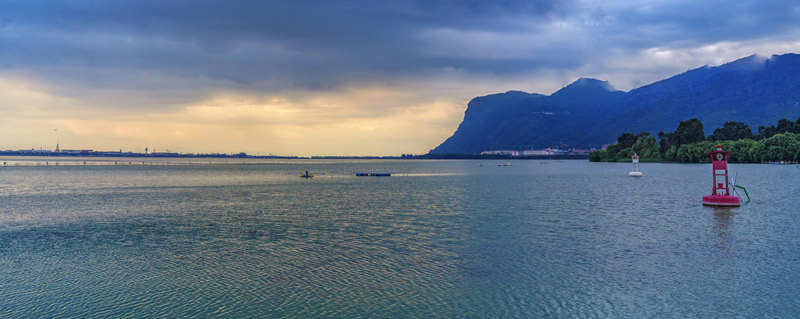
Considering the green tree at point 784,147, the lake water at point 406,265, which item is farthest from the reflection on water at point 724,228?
the green tree at point 784,147

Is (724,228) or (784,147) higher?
(784,147)

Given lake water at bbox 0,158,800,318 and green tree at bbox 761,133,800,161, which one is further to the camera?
green tree at bbox 761,133,800,161

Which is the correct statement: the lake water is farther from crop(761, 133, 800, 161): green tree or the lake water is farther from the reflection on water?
crop(761, 133, 800, 161): green tree

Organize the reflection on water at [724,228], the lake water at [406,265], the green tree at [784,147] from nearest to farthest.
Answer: the lake water at [406,265]
the reflection on water at [724,228]
the green tree at [784,147]

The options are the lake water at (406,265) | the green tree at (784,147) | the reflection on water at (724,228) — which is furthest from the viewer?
the green tree at (784,147)

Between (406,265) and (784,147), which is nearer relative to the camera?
(406,265)

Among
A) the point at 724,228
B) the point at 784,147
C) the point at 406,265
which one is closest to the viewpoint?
the point at 406,265

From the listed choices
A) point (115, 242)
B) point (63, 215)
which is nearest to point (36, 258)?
point (115, 242)

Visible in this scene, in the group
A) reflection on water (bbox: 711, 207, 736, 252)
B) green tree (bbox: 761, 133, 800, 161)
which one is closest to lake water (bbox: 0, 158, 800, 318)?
reflection on water (bbox: 711, 207, 736, 252)

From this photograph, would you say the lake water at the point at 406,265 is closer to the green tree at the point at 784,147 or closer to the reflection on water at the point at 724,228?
the reflection on water at the point at 724,228

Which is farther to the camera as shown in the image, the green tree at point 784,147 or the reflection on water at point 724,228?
the green tree at point 784,147

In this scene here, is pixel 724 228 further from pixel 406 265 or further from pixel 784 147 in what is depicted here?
pixel 784 147

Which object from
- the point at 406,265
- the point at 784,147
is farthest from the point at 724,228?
the point at 784,147

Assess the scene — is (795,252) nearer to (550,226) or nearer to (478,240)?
(550,226)
